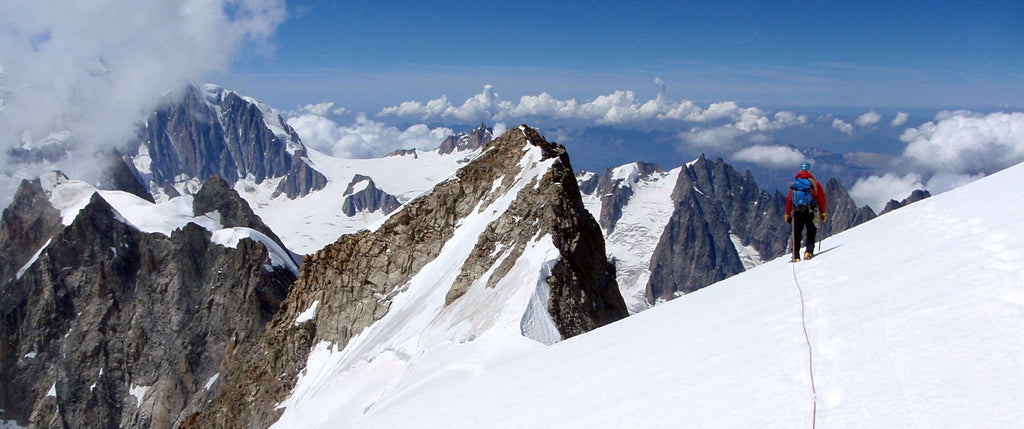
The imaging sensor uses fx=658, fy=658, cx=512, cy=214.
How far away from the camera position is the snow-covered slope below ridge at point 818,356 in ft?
19.7

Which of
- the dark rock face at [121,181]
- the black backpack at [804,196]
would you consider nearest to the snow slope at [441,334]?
the black backpack at [804,196]

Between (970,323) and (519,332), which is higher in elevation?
(970,323)

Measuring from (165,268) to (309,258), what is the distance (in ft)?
250

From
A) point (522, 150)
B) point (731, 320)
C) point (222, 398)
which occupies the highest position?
point (522, 150)

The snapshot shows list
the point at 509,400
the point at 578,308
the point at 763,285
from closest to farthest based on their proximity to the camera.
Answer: the point at 509,400, the point at 763,285, the point at 578,308

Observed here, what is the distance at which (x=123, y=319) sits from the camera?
106 m

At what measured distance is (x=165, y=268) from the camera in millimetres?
109688

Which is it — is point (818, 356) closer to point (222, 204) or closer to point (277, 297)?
point (277, 297)

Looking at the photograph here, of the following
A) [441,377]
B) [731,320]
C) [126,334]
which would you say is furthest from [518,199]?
[126,334]

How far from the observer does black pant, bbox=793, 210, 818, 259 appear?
46.7ft

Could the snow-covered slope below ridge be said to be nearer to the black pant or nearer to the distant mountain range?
the black pant

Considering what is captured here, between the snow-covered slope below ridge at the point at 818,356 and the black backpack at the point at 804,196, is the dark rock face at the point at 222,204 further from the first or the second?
the snow-covered slope below ridge at the point at 818,356

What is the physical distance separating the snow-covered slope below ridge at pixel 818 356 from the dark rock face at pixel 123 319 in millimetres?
90797

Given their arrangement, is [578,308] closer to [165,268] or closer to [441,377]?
[441,377]
